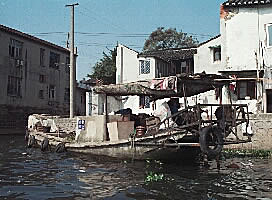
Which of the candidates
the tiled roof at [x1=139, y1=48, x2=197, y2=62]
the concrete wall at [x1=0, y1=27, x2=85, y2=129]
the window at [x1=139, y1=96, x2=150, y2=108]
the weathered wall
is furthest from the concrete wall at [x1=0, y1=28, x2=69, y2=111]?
the weathered wall

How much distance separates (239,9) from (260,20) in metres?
1.28

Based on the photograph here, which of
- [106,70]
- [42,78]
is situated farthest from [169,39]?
[42,78]

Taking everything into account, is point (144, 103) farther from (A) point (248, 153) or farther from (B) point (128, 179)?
(B) point (128, 179)

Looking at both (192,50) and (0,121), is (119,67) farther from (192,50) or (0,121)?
(0,121)

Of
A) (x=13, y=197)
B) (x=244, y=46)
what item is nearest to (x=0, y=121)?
(x=244, y=46)

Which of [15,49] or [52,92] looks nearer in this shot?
[15,49]

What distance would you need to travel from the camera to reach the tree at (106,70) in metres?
44.4

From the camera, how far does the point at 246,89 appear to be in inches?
843

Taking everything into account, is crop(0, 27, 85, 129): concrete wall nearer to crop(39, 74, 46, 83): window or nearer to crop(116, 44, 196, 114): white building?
crop(39, 74, 46, 83): window

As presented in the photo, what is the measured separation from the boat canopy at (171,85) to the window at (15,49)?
74.2 ft

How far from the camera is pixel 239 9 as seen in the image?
20609 mm

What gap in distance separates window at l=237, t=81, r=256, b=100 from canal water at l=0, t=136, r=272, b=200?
781 cm

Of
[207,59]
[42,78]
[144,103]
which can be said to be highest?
[207,59]

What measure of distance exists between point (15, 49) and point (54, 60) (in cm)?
588
